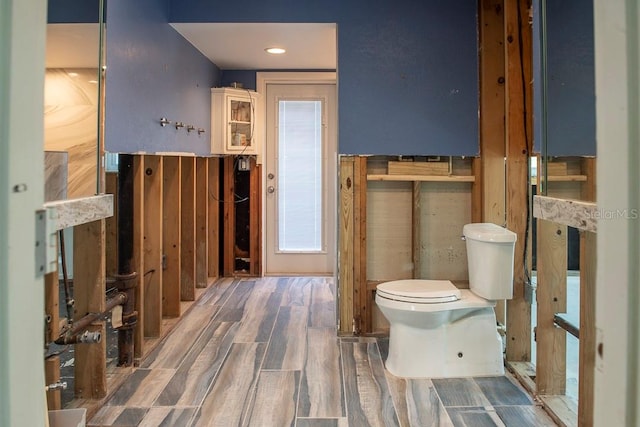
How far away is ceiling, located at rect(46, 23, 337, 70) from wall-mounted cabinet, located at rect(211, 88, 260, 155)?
300mm

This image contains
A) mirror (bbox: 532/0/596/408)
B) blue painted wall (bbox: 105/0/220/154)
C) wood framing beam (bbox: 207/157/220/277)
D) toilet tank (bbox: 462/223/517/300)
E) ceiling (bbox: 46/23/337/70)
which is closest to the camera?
mirror (bbox: 532/0/596/408)

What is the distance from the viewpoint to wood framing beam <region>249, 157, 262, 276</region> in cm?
493

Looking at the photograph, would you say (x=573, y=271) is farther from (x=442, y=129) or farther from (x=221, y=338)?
(x=221, y=338)

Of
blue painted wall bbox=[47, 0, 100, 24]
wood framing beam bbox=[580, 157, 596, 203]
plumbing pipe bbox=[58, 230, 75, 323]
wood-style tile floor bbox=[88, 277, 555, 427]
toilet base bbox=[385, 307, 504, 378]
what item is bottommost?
wood-style tile floor bbox=[88, 277, 555, 427]

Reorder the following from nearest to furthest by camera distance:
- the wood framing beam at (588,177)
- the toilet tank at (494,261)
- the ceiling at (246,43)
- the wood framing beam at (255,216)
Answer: the wood framing beam at (588,177)
the ceiling at (246,43)
the toilet tank at (494,261)
the wood framing beam at (255,216)

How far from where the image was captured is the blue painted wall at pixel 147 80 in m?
2.44

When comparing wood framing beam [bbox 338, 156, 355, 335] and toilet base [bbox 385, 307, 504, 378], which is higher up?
wood framing beam [bbox 338, 156, 355, 335]

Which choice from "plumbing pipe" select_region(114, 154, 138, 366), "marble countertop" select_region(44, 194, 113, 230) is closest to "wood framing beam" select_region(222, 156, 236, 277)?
"plumbing pipe" select_region(114, 154, 138, 366)

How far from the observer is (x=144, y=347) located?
2945 mm

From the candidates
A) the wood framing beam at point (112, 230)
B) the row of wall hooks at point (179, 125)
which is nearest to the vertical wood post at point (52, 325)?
the wood framing beam at point (112, 230)

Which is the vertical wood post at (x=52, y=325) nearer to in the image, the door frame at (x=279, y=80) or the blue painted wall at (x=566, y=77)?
the blue painted wall at (x=566, y=77)

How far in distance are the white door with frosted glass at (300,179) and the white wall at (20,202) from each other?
426 cm

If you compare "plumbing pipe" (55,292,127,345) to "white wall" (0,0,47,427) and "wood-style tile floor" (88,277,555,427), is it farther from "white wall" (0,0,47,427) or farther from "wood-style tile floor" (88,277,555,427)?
"white wall" (0,0,47,427)

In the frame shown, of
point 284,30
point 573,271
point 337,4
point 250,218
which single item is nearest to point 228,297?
point 250,218
